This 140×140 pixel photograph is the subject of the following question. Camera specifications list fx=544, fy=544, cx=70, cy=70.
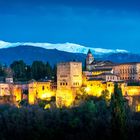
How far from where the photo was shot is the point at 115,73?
4056 centimetres

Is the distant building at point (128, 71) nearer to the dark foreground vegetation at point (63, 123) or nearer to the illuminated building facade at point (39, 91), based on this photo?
the illuminated building facade at point (39, 91)

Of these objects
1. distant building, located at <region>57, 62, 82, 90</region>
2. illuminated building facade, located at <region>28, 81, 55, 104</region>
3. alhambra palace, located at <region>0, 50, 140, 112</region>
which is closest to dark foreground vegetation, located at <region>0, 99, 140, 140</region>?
alhambra palace, located at <region>0, 50, 140, 112</region>

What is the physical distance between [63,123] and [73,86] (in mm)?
7751

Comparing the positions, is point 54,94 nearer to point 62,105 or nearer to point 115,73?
point 62,105

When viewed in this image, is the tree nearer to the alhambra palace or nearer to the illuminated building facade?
the alhambra palace

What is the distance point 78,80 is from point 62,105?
263cm

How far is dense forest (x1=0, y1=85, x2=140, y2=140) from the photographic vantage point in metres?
27.2

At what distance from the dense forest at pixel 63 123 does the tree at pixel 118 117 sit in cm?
168

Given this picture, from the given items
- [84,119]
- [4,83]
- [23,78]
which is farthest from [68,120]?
[23,78]

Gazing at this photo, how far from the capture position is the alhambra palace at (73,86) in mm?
35562

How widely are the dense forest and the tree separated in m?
1.68

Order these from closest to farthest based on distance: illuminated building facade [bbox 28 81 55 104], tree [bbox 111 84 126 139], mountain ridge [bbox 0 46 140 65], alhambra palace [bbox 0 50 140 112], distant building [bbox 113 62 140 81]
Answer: tree [bbox 111 84 126 139], alhambra palace [bbox 0 50 140 112], illuminated building facade [bbox 28 81 55 104], distant building [bbox 113 62 140 81], mountain ridge [bbox 0 46 140 65]

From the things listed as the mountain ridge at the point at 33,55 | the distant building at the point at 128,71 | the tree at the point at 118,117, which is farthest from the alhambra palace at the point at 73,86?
the mountain ridge at the point at 33,55

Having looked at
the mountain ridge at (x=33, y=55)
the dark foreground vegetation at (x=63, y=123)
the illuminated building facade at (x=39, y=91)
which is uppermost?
the mountain ridge at (x=33, y=55)
